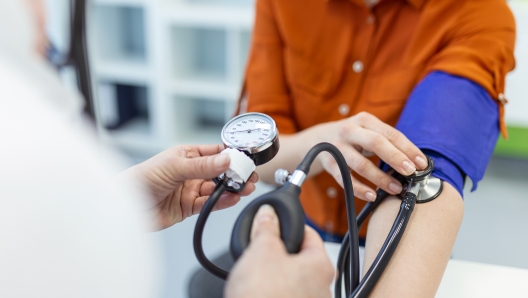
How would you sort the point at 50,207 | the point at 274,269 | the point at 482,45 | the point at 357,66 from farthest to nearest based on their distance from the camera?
1. the point at 357,66
2. the point at 482,45
3. the point at 274,269
4. the point at 50,207

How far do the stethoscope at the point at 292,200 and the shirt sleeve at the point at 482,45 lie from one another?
211mm

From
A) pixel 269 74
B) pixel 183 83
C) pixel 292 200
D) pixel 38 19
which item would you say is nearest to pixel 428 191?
pixel 292 200

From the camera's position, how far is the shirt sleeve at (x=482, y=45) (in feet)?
2.61

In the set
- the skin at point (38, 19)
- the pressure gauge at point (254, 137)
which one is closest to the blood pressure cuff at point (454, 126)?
the pressure gauge at point (254, 137)

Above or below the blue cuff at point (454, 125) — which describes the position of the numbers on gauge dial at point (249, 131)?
above

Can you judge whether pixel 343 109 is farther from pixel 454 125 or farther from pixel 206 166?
pixel 206 166

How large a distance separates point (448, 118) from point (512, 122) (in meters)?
1.72

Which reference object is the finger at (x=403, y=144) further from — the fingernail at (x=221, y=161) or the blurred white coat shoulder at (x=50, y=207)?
the blurred white coat shoulder at (x=50, y=207)

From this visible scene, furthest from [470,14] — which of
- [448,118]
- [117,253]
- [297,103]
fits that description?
[117,253]

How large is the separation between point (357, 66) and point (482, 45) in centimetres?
24

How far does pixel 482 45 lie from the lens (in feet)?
2.68

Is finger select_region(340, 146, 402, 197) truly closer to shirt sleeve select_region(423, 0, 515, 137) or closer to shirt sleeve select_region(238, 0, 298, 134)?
shirt sleeve select_region(423, 0, 515, 137)

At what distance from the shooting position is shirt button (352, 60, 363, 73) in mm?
967

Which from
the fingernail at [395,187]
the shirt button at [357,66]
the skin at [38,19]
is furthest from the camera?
the skin at [38,19]
